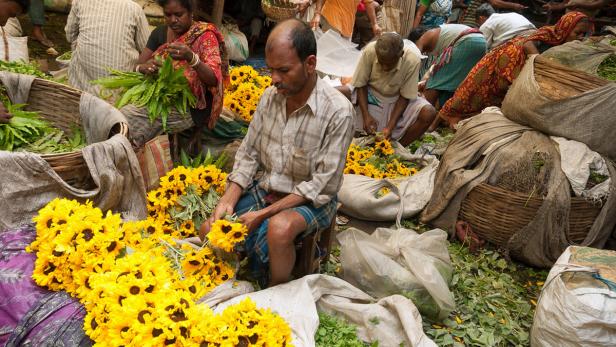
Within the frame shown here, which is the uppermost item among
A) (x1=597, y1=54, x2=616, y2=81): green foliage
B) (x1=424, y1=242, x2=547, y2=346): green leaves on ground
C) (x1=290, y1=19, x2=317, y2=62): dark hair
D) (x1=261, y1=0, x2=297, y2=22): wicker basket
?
(x1=290, y1=19, x2=317, y2=62): dark hair

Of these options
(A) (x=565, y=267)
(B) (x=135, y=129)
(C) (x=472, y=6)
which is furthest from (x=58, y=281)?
(C) (x=472, y=6)

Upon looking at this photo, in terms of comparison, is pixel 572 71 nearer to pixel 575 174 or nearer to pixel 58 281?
pixel 575 174

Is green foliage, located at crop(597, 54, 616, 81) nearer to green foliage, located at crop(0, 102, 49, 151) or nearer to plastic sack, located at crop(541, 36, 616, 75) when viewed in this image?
plastic sack, located at crop(541, 36, 616, 75)

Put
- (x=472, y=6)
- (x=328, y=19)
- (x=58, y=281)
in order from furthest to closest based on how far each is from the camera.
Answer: (x=472, y=6)
(x=328, y=19)
(x=58, y=281)

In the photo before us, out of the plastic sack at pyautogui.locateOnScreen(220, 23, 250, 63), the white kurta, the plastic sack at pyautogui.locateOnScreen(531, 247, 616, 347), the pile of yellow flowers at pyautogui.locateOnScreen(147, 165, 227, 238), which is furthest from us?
the plastic sack at pyautogui.locateOnScreen(220, 23, 250, 63)

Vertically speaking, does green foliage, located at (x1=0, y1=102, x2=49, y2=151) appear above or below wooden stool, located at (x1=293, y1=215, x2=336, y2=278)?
above

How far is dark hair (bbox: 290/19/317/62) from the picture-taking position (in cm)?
223

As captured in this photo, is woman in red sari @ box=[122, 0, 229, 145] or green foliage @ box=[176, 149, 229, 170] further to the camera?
green foliage @ box=[176, 149, 229, 170]

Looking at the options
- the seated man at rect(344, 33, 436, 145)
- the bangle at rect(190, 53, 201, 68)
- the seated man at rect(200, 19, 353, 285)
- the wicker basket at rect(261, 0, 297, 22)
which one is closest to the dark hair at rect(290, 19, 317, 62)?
the seated man at rect(200, 19, 353, 285)

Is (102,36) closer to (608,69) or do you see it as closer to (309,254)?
(309,254)

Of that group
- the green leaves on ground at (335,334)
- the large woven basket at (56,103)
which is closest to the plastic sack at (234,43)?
Result: the large woven basket at (56,103)

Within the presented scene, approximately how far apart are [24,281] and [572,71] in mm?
3832

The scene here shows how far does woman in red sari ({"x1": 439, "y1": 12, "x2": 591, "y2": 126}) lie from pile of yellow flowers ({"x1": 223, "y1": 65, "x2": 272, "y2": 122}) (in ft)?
7.50

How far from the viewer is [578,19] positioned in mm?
4242
